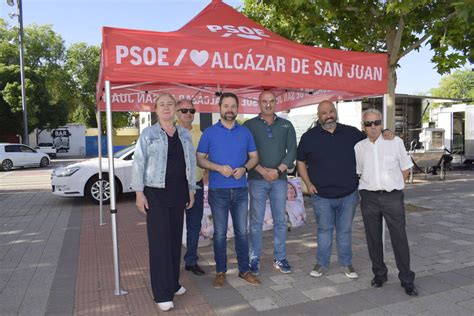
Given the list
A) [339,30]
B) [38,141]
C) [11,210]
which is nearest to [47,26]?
[38,141]

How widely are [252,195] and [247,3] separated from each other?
6.21m

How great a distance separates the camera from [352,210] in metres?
4.32

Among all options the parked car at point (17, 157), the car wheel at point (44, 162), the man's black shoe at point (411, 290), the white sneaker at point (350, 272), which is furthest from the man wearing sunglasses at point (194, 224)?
the car wheel at point (44, 162)

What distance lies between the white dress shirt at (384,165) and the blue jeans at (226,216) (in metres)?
1.26

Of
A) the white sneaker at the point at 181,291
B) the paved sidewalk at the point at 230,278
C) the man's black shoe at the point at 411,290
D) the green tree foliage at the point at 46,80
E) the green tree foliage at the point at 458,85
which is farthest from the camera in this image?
the green tree foliage at the point at 458,85

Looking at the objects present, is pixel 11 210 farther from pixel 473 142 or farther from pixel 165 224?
pixel 473 142

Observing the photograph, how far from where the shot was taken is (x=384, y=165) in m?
3.88

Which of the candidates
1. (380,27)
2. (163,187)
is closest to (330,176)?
(163,187)

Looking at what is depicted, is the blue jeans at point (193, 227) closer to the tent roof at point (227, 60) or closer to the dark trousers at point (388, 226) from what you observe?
the tent roof at point (227, 60)

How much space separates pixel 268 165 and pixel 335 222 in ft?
3.33

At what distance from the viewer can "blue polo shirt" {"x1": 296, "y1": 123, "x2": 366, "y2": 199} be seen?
4.18 meters

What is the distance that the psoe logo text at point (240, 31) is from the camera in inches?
182

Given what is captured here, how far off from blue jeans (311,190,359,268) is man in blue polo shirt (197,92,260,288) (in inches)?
32.7

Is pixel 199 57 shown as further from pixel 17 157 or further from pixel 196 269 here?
pixel 17 157
